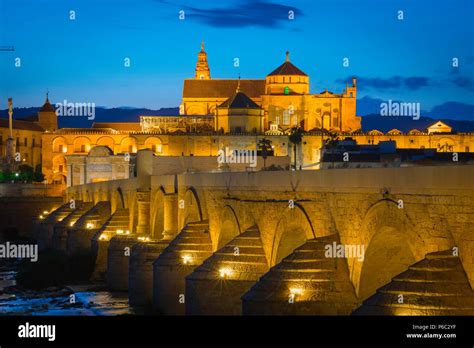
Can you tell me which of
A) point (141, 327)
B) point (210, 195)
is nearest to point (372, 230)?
point (141, 327)

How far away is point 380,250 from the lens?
1650 centimetres

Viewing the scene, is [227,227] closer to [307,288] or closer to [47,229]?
[307,288]

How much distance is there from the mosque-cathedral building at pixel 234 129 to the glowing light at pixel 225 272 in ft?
221

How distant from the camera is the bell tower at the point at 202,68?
417ft

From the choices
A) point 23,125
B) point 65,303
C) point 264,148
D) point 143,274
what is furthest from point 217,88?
Answer: point 143,274

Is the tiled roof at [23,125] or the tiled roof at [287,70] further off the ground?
the tiled roof at [287,70]

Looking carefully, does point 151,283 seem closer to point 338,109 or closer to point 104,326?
point 104,326

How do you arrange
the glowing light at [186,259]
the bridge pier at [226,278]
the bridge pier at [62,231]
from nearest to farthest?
the bridge pier at [226,278] → the glowing light at [186,259] → the bridge pier at [62,231]

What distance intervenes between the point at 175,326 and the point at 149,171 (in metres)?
25.2

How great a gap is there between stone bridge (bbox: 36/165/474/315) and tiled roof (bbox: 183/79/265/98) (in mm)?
81086

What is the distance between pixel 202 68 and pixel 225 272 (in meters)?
107

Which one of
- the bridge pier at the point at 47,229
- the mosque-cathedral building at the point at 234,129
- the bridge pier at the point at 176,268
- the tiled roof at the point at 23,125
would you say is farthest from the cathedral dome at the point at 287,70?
the bridge pier at the point at 176,268

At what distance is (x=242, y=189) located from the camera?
85.1ft

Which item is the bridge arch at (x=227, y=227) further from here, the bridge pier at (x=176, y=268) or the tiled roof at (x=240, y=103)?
the tiled roof at (x=240, y=103)
